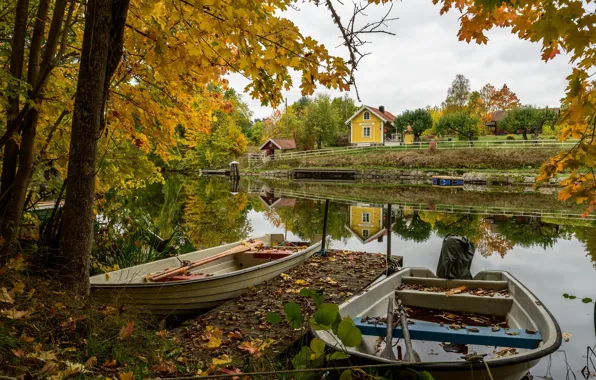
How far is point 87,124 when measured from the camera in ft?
12.9

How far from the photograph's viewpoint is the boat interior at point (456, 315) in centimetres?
438

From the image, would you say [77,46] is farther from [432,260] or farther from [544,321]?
[432,260]

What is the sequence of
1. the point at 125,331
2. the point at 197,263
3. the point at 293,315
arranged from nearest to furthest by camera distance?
1. the point at 293,315
2. the point at 125,331
3. the point at 197,263

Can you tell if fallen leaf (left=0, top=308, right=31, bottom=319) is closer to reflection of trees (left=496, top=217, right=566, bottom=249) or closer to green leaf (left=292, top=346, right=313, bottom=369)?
green leaf (left=292, top=346, right=313, bottom=369)

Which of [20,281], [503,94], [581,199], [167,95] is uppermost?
[503,94]

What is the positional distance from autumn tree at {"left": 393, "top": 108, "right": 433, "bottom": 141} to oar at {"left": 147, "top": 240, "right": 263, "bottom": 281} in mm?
47957

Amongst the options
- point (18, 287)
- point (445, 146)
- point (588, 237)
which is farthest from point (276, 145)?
point (18, 287)

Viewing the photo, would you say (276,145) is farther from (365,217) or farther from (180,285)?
(180,285)

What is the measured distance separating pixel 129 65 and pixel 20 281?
340 centimetres

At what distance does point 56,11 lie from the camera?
4.82 meters

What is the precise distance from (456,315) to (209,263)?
4.26 meters

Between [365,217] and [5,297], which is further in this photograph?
[365,217]

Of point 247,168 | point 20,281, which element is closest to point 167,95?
point 20,281

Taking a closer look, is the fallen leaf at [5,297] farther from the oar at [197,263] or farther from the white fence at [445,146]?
the white fence at [445,146]
